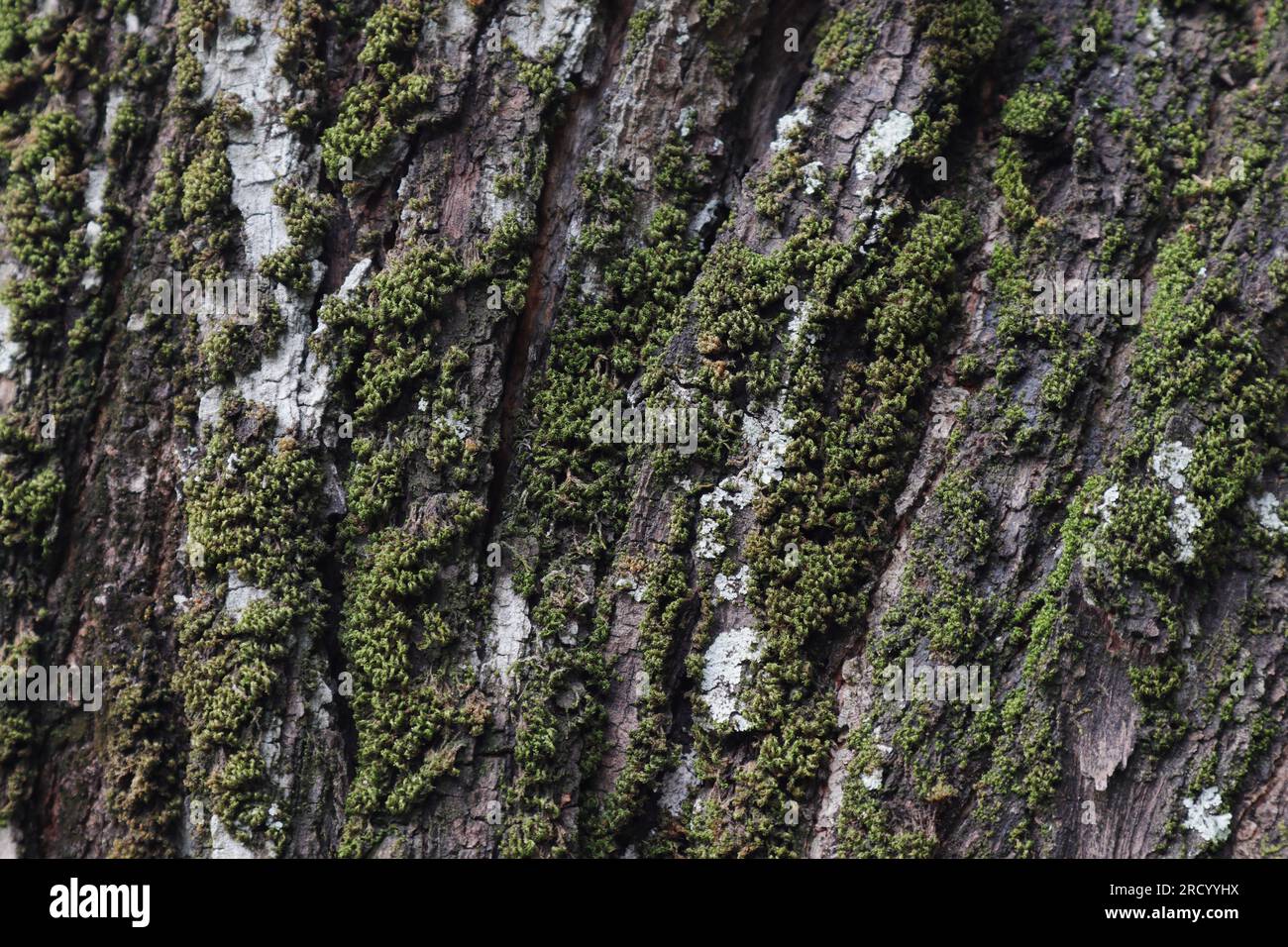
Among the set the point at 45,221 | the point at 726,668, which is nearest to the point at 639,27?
the point at 45,221

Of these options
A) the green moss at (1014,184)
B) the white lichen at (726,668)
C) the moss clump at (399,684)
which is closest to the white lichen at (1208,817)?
the white lichen at (726,668)

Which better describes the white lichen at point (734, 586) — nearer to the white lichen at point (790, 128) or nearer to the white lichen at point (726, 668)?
the white lichen at point (726, 668)

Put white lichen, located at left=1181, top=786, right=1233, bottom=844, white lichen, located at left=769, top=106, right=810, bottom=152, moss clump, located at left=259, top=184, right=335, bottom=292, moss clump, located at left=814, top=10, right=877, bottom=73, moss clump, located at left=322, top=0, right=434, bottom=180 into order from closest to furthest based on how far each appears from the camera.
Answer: white lichen, located at left=1181, top=786, right=1233, bottom=844, moss clump, located at left=259, top=184, right=335, bottom=292, moss clump, located at left=322, top=0, right=434, bottom=180, white lichen, located at left=769, top=106, right=810, bottom=152, moss clump, located at left=814, top=10, right=877, bottom=73

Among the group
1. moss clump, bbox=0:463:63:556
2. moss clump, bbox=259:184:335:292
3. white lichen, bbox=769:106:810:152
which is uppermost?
white lichen, bbox=769:106:810:152

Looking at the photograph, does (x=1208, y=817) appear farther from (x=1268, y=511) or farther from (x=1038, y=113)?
(x=1038, y=113)

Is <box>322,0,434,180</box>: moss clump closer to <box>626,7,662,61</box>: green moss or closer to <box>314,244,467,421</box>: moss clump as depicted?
<box>314,244,467,421</box>: moss clump

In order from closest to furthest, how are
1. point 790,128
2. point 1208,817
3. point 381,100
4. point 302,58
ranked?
point 1208,817 → point 381,100 → point 302,58 → point 790,128

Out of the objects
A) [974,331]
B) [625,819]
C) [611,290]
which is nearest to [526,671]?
[625,819]

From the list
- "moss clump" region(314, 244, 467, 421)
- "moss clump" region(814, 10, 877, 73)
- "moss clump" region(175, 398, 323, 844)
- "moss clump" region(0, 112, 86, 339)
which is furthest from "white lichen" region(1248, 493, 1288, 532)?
"moss clump" region(0, 112, 86, 339)

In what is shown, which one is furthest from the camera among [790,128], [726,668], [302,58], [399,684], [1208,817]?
[790,128]
